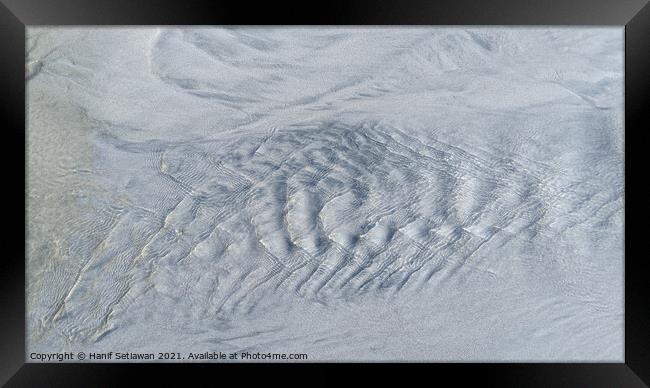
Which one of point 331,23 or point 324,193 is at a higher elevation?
point 331,23

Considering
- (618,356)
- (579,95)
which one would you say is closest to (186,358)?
(618,356)

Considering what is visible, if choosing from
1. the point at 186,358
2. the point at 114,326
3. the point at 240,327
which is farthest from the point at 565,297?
the point at 114,326

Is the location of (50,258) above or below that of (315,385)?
above

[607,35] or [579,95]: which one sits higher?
[607,35]

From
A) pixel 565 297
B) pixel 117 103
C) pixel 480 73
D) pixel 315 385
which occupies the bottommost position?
pixel 315 385

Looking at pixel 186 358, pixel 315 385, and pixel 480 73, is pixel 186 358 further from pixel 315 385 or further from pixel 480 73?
pixel 480 73

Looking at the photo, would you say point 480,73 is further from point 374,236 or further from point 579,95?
point 374,236
